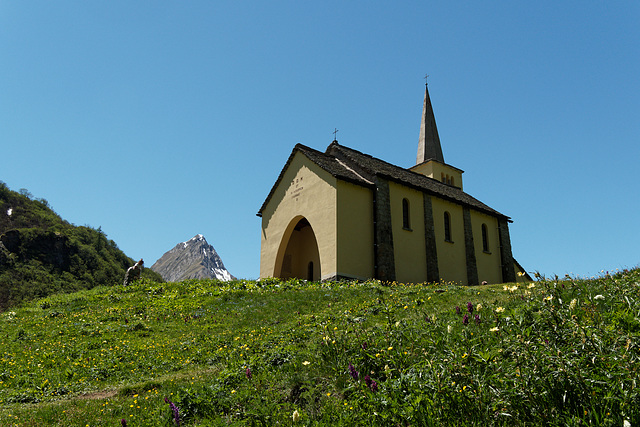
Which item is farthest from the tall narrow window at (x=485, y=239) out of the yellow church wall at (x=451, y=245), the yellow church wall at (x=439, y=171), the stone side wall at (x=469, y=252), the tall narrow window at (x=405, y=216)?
the yellow church wall at (x=439, y=171)

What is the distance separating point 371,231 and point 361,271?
2.24 metres

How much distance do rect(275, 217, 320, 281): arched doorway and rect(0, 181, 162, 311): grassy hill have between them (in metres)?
31.0

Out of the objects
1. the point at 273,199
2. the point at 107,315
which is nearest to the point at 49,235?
the point at 273,199

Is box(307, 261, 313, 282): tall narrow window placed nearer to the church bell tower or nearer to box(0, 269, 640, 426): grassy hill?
box(0, 269, 640, 426): grassy hill

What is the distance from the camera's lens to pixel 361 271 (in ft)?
75.9

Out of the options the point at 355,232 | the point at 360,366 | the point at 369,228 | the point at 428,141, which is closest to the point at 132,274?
the point at 355,232

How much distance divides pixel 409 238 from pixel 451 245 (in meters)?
4.13

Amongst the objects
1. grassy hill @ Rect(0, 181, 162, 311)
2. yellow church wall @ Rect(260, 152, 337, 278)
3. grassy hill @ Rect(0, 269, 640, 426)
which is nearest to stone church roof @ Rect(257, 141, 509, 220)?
yellow church wall @ Rect(260, 152, 337, 278)

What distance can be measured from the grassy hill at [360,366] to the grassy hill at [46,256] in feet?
138

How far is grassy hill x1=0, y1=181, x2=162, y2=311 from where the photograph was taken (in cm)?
5369

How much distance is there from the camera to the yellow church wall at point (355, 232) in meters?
22.7

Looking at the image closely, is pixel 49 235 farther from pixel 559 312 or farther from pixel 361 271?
pixel 559 312

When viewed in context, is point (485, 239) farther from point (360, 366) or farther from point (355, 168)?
point (360, 366)

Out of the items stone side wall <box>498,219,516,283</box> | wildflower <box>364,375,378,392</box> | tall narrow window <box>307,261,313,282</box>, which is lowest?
wildflower <box>364,375,378,392</box>
